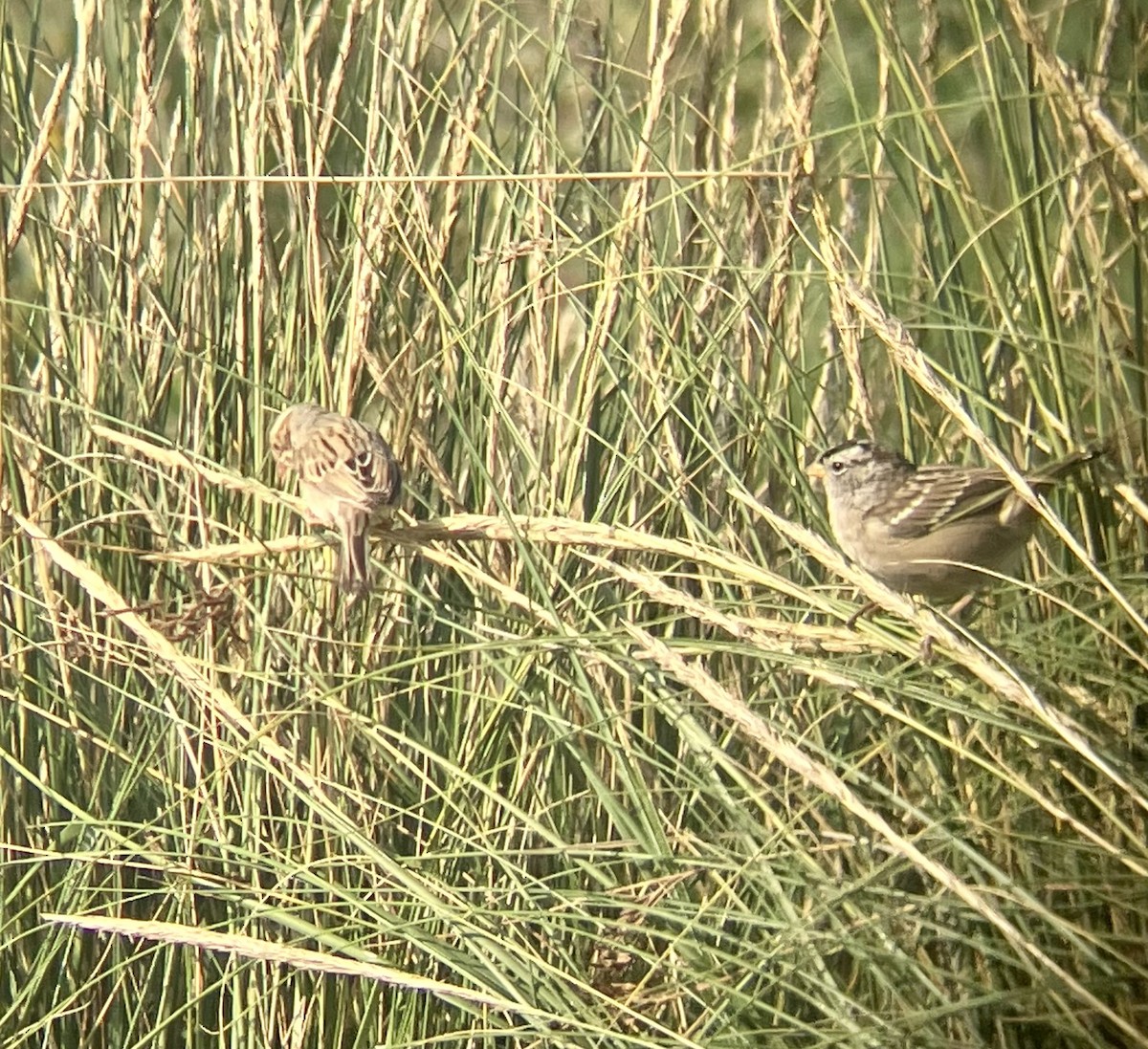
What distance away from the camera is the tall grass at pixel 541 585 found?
1788 mm

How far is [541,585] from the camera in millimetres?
1912

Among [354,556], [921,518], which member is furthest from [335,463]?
[921,518]

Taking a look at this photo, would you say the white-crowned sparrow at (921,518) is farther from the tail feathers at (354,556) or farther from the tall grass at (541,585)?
the tail feathers at (354,556)

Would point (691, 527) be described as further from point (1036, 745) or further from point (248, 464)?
point (248, 464)

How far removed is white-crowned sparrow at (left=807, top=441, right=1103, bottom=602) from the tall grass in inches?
2.2

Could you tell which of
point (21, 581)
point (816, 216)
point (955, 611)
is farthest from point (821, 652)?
point (21, 581)

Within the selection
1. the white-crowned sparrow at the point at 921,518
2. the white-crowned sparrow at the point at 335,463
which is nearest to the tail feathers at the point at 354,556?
the white-crowned sparrow at the point at 335,463

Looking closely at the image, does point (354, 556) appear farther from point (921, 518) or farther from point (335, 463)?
point (921, 518)

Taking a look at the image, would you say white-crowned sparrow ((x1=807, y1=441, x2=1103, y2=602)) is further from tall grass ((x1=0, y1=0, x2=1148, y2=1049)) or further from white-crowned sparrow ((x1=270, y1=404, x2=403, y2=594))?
white-crowned sparrow ((x1=270, y1=404, x2=403, y2=594))

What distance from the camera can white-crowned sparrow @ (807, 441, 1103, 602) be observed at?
7.32 ft

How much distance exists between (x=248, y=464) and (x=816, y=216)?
884 millimetres

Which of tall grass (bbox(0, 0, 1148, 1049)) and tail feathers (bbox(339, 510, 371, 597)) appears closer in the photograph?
tall grass (bbox(0, 0, 1148, 1049))

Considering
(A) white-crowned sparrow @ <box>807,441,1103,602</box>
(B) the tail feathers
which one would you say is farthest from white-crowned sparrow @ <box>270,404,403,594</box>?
(A) white-crowned sparrow @ <box>807,441,1103,602</box>

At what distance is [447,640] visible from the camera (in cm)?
237
